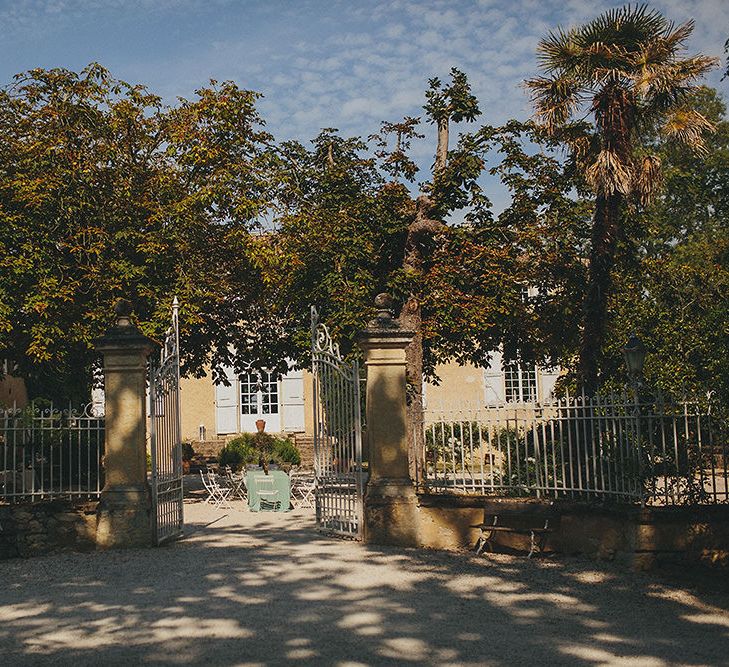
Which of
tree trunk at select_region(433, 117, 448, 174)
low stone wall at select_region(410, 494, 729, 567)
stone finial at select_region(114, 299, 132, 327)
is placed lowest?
low stone wall at select_region(410, 494, 729, 567)

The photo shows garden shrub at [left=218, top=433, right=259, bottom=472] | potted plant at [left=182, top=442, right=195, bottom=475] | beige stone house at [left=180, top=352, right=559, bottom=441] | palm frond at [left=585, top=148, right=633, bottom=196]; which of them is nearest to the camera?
palm frond at [left=585, top=148, right=633, bottom=196]

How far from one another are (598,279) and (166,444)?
6.14 meters

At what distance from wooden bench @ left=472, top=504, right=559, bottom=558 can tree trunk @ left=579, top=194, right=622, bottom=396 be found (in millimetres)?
3260

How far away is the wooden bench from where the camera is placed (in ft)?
30.3

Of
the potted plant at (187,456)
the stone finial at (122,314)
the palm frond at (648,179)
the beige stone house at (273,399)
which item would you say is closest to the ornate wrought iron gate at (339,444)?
the stone finial at (122,314)

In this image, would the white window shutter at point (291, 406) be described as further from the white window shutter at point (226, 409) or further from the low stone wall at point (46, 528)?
the low stone wall at point (46, 528)

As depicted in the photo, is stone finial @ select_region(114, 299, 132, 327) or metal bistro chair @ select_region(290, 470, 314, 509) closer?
stone finial @ select_region(114, 299, 132, 327)

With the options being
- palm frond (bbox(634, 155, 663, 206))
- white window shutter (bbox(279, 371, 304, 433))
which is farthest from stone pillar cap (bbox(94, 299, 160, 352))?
white window shutter (bbox(279, 371, 304, 433))

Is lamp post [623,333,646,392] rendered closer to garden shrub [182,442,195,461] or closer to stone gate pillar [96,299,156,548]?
stone gate pillar [96,299,156,548]

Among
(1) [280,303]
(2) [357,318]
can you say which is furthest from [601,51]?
(1) [280,303]

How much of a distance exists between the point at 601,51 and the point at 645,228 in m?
6.12

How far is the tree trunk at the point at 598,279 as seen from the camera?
1222 centimetres

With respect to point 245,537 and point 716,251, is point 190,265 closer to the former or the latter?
point 245,537

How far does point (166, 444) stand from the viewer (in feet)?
35.3
